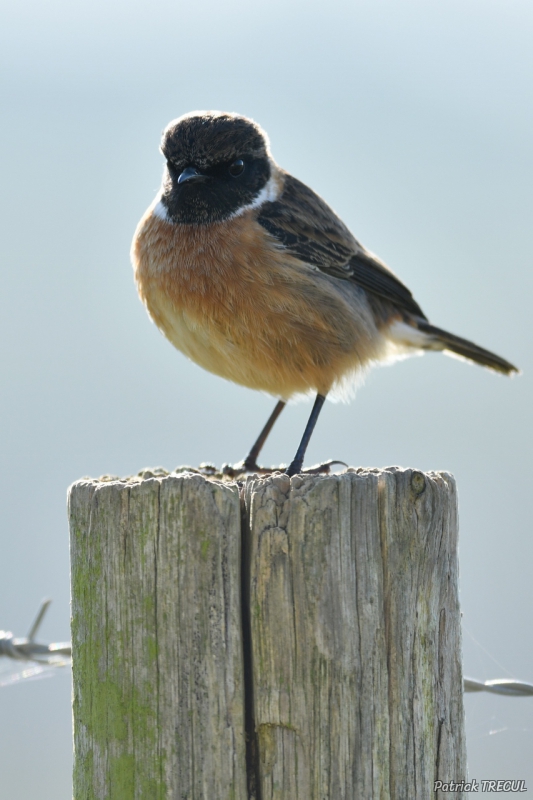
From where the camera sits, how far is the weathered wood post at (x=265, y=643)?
2473 millimetres

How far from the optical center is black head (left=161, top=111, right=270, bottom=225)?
4.70m

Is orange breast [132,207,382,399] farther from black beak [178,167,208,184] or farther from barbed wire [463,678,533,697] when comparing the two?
barbed wire [463,678,533,697]

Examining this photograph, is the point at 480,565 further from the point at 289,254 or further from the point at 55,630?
the point at 289,254

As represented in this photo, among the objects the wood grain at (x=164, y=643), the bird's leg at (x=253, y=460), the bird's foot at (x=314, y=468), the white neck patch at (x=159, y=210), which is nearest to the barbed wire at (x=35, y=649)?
the wood grain at (x=164, y=643)

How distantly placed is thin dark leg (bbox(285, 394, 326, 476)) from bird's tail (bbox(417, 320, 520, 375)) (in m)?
1.16

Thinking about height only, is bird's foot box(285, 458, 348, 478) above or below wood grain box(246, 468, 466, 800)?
above

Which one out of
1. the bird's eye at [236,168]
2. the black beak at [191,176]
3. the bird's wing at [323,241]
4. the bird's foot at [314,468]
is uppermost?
the bird's eye at [236,168]

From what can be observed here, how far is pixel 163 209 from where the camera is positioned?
16.2 ft

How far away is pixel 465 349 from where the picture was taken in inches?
235

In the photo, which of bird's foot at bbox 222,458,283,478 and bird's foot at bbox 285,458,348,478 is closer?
bird's foot at bbox 285,458,348,478

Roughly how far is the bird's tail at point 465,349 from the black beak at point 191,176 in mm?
1820

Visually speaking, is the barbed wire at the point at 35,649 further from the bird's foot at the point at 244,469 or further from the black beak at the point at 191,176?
the black beak at the point at 191,176

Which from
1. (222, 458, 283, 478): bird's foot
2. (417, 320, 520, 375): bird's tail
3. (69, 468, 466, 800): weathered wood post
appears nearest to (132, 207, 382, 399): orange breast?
(222, 458, 283, 478): bird's foot

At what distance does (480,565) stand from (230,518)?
1227 centimetres
